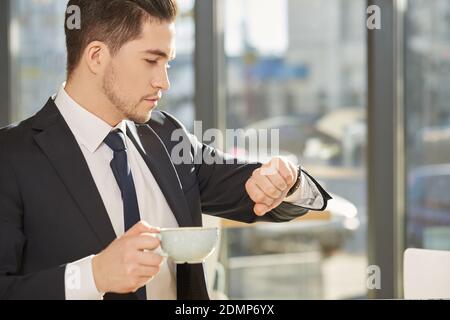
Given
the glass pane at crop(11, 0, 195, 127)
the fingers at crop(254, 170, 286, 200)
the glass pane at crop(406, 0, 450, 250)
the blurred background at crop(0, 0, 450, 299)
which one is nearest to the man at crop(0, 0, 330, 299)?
the fingers at crop(254, 170, 286, 200)

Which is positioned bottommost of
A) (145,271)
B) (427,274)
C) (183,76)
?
(427,274)

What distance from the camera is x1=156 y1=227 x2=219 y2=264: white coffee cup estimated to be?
3.49 ft

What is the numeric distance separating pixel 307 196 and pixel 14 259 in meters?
0.61

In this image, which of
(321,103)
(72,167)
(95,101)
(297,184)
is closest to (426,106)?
(321,103)

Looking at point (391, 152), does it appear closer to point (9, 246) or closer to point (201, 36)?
point (201, 36)

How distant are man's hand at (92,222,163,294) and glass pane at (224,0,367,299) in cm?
211

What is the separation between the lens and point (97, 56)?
1.53 meters

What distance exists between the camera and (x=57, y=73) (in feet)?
10.8

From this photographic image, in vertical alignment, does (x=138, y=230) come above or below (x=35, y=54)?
below

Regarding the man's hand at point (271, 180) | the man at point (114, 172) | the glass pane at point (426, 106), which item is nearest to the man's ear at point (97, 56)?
the man at point (114, 172)

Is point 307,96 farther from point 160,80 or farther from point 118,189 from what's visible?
point 118,189

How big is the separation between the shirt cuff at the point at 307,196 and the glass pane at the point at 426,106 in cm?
150

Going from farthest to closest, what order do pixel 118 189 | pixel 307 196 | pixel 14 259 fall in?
pixel 307 196, pixel 118 189, pixel 14 259

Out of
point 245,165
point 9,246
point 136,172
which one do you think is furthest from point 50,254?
point 245,165
